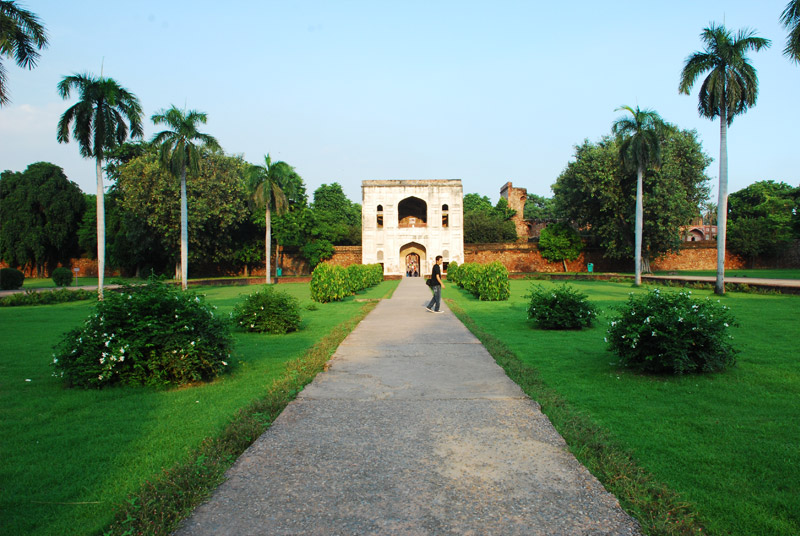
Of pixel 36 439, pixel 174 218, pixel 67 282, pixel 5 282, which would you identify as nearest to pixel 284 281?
pixel 174 218

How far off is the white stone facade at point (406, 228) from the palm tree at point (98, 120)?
771 inches

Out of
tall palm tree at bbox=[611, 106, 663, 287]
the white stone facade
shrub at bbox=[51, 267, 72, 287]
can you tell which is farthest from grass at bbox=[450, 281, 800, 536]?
the white stone facade

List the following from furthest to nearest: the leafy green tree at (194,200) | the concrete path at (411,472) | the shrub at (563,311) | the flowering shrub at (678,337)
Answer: the leafy green tree at (194,200), the shrub at (563,311), the flowering shrub at (678,337), the concrete path at (411,472)

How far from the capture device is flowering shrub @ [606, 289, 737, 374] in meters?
4.52

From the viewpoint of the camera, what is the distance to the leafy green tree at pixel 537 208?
6014 centimetres

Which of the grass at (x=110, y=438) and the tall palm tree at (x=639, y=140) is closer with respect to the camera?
the grass at (x=110, y=438)

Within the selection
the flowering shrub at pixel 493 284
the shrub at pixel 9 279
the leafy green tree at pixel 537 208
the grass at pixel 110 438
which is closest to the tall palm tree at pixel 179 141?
the shrub at pixel 9 279

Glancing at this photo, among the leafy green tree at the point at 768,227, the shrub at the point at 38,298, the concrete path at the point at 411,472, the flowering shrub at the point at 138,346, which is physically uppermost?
the leafy green tree at the point at 768,227

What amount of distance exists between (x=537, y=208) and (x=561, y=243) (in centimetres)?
2797

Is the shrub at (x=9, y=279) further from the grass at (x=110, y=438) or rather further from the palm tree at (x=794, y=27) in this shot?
the palm tree at (x=794, y=27)

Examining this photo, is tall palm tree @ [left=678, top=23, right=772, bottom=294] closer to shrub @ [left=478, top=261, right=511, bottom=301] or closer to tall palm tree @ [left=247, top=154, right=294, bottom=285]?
shrub @ [left=478, top=261, right=511, bottom=301]

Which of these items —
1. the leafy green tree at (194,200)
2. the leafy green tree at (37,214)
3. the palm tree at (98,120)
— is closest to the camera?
the palm tree at (98,120)

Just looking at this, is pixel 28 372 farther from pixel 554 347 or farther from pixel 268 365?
pixel 554 347

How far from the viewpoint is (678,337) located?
454 cm
